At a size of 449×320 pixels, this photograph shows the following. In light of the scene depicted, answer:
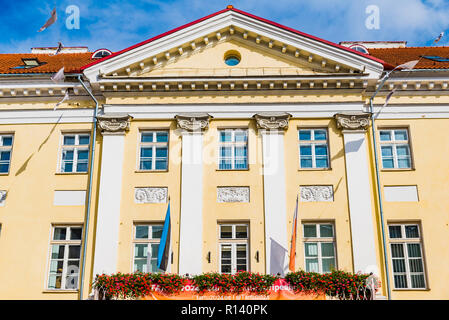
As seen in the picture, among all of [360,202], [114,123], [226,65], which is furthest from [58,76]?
[360,202]

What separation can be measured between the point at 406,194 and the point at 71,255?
990 centimetres

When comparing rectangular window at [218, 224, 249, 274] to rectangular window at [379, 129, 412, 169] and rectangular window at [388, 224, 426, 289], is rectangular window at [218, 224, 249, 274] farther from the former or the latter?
rectangular window at [379, 129, 412, 169]

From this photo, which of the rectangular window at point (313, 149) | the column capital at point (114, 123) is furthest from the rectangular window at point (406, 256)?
the column capital at point (114, 123)

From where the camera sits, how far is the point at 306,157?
53.9 feet

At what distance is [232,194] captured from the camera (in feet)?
52.1

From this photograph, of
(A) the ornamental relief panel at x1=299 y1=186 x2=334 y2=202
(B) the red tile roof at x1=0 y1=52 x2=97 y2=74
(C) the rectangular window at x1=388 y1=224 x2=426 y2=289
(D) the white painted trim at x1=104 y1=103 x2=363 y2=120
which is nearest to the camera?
(C) the rectangular window at x1=388 y1=224 x2=426 y2=289

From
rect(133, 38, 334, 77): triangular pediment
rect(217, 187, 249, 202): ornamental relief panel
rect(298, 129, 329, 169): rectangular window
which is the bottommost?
rect(217, 187, 249, 202): ornamental relief panel

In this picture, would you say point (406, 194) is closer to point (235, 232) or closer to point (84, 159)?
point (235, 232)

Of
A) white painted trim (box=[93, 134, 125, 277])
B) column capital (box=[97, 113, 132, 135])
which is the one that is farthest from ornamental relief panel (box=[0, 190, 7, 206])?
column capital (box=[97, 113, 132, 135])

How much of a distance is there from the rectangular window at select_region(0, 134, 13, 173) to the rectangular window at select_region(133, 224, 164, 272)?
467cm

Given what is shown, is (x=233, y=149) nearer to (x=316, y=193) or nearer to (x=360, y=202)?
(x=316, y=193)

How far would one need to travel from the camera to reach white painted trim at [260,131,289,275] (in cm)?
1504

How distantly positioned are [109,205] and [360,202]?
23.9ft

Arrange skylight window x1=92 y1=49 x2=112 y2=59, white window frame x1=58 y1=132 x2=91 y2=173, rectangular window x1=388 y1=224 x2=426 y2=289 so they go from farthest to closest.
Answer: skylight window x1=92 y1=49 x2=112 y2=59 < white window frame x1=58 y1=132 x2=91 y2=173 < rectangular window x1=388 y1=224 x2=426 y2=289
